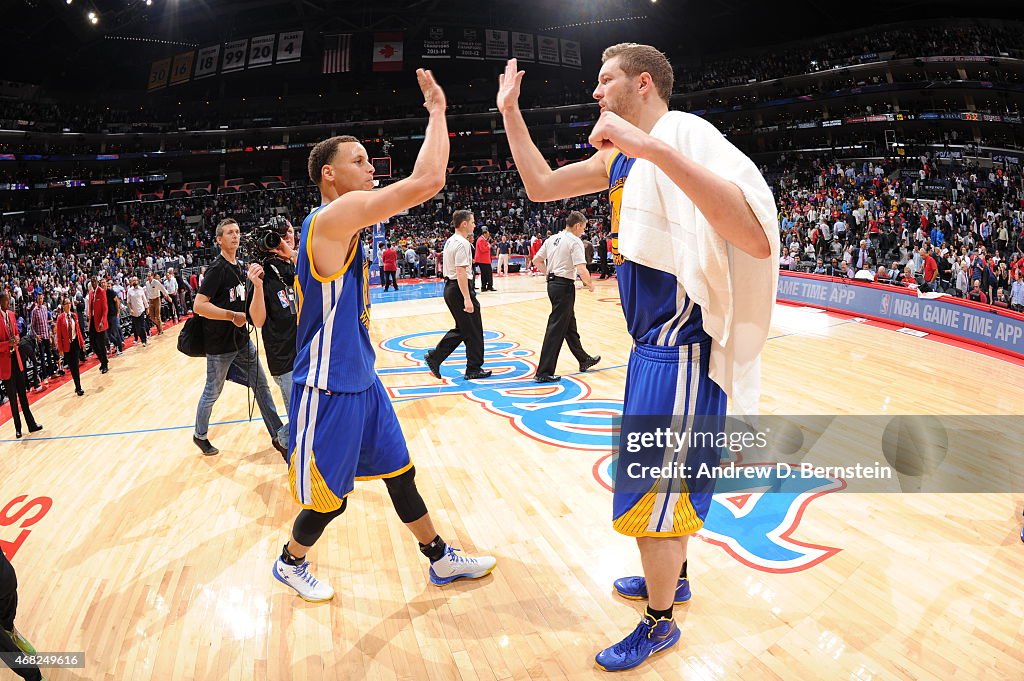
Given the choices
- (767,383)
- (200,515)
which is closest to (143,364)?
(200,515)

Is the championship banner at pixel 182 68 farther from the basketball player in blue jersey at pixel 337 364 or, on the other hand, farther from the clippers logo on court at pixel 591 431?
the basketball player in blue jersey at pixel 337 364

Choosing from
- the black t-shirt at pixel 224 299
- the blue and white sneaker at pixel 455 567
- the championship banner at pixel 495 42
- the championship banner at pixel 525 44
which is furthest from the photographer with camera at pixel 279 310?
the championship banner at pixel 525 44

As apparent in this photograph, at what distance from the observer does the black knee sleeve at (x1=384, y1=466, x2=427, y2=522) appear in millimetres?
2949

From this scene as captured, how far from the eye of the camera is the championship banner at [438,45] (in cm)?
3294

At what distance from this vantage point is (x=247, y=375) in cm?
513

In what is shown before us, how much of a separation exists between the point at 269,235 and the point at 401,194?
150 centimetres

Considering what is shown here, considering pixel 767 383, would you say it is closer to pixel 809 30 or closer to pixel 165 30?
pixel 809 30

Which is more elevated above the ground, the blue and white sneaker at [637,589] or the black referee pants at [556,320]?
the black referee pants at [556,320]

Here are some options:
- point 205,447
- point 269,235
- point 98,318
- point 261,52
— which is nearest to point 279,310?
point 269,235

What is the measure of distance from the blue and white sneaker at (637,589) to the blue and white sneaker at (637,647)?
1.28ft

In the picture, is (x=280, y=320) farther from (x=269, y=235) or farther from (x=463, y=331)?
(x=463, y=331)

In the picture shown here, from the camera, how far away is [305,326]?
2.69m

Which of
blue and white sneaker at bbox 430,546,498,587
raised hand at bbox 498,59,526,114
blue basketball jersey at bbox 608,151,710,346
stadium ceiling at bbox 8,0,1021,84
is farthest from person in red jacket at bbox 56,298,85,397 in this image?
stadium ceiling at bbox 8,0,1021,84

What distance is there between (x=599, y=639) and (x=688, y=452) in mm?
1057
